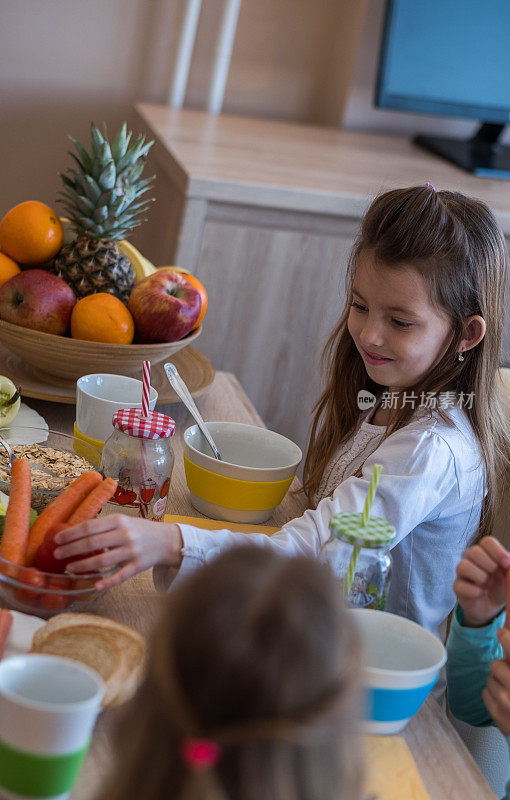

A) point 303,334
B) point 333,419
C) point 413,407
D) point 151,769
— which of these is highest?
point 151,769

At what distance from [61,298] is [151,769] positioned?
3.38 feet

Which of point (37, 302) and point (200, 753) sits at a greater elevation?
point (200, 753)

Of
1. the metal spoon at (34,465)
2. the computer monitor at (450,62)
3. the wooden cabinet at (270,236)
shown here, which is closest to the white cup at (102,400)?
the metal spoon at (34,465)

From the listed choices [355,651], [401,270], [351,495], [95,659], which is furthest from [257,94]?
[355,651]

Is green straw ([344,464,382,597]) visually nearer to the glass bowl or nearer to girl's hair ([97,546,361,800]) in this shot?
the glass bowl

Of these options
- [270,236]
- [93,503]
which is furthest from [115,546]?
[270,236]

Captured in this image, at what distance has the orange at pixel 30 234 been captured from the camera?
4.74 feet

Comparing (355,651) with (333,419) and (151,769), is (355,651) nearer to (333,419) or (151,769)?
(151,769)

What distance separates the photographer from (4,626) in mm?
795

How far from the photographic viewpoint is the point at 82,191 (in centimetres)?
151

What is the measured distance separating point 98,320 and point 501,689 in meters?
0.80

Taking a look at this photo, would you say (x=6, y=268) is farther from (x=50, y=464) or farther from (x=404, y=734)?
(x=404, y=734)

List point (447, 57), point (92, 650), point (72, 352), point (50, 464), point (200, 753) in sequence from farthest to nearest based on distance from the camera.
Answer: point (447, 57) → point (72, 352) → point (50, 464) → point (92, 650) → point (200, 753)

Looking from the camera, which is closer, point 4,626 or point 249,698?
point 249,698
